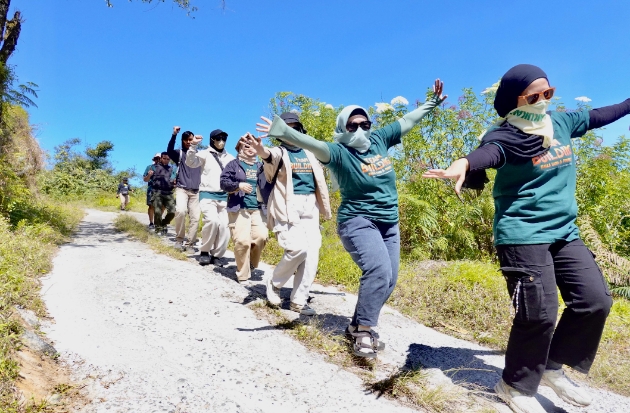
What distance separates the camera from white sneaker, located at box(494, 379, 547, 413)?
2.27 meters

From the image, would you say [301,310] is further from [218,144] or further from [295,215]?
[218,144]

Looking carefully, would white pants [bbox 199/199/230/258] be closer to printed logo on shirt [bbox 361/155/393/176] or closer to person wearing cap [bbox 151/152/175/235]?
person wearing cap [bbox 151/152/175/235]

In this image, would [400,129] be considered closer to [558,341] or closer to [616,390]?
[558,341]

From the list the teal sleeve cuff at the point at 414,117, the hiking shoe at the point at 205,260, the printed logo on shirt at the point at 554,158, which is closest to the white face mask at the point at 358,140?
the teal sleeve cuff at the point at 414,117

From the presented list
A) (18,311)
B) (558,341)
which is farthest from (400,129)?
(18,311)

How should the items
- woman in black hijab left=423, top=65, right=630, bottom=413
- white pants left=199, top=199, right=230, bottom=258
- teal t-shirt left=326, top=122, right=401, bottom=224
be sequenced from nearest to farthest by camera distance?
woman in black hijab left=423, top=65, right=630, bottom=413, teal t-shirt left=326, top=122, right=401, bottom=224, white pants left=199, top=199, right=230, bottom=258

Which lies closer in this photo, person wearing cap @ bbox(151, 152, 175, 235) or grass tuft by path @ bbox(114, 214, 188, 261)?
grass tuft by path @ bbox(114, 214, 188, 261)

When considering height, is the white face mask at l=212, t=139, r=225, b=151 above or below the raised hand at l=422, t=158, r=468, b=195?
above

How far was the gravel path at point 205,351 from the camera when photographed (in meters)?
2.37

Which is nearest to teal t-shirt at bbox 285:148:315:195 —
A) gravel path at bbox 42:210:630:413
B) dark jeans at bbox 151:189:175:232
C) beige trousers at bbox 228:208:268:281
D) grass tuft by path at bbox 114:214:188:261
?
gravel path at bbox 42:210:630:413

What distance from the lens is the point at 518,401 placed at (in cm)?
232

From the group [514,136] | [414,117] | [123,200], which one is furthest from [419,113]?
[123,200]

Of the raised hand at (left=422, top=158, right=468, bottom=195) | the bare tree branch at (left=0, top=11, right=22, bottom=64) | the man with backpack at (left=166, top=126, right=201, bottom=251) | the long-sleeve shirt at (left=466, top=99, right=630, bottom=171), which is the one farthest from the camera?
the bare tree branch at (left=0, top=11, right=22, bottom=64)

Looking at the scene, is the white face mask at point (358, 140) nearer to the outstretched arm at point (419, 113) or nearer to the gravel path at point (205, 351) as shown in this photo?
the outstretched arm at point (419, 113)
